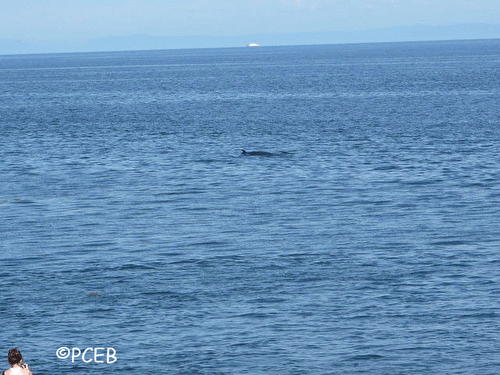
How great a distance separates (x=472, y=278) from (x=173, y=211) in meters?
18.1

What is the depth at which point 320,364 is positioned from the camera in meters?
25.2

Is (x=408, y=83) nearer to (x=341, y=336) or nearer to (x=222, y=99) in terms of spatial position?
(x=222, y=99)

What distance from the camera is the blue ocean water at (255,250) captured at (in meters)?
26.5

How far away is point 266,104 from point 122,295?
87283 millimetres

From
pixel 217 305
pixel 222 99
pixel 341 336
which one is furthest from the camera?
pixel 222 99

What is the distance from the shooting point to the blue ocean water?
86.8ft

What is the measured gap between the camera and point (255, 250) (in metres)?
37.2

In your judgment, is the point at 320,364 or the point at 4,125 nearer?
the point at 320,364

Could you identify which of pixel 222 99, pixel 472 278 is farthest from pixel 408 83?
pixel 472 278

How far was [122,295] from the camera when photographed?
3123 centimetres

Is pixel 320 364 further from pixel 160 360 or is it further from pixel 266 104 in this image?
pixel 266 104

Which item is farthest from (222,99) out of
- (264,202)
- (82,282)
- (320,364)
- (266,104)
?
(320,364)

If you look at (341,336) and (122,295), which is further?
(122,295)

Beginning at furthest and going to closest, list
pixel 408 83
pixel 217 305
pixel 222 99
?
pixel 408 83, pixel 222 99, pixel 217 305
